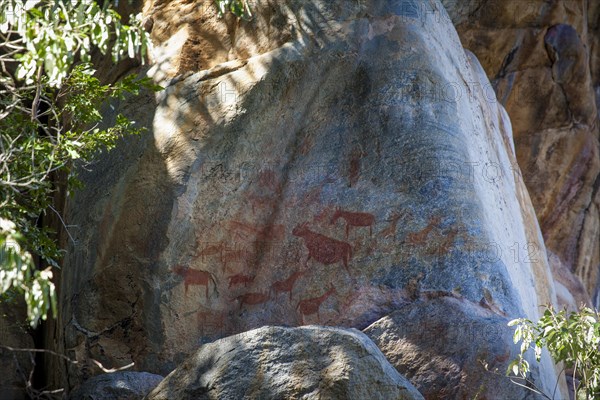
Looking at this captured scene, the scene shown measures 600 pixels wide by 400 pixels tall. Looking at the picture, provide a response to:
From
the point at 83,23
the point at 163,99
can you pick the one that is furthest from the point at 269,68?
the point at 83,23

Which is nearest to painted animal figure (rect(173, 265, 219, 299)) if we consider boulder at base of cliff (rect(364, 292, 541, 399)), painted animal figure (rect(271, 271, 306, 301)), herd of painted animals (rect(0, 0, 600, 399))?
herd of painted animals (rect(0, 0, 600, 399))

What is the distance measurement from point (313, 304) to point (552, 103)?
8628 millimetres

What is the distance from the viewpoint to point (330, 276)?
9.08m

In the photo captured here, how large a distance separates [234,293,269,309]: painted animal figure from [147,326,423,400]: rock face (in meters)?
2.92

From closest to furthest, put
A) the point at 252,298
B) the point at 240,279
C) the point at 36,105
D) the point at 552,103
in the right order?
the point at 36,105 → the point at 252,298 → the point at 240,279 → the point at 552,103

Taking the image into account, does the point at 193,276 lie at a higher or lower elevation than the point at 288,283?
higher

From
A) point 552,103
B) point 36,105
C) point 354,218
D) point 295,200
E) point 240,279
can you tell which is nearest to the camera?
point 36,105

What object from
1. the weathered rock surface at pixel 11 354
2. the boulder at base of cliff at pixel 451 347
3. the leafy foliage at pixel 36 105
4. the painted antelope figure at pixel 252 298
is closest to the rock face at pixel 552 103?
the painted antelope figure at pixel 252 298

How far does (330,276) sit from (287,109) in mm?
1922

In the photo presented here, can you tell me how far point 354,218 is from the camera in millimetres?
9242

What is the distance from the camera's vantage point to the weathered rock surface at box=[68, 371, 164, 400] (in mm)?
7691

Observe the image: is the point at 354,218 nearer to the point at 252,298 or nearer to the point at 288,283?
the point at 288,283

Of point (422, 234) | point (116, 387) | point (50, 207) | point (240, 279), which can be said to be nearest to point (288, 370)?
point (116, 387)

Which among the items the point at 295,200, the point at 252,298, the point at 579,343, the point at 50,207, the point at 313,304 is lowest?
the point at 579,343
